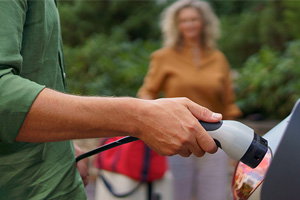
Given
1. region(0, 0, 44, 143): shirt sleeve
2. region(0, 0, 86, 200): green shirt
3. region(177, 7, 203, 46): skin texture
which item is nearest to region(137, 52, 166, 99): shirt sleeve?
region(177, 7, 203, 46): skin texture

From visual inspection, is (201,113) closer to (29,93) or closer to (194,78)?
(29,93)

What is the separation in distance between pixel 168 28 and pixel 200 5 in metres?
0.36

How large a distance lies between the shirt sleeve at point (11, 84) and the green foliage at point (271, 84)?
5.20 meters

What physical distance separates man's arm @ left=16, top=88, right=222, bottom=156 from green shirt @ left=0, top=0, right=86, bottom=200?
0.05 metres

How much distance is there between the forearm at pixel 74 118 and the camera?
4.35 feet

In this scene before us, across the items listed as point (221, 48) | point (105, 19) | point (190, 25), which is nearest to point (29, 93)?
point (190, 25)

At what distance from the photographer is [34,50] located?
1.47 m

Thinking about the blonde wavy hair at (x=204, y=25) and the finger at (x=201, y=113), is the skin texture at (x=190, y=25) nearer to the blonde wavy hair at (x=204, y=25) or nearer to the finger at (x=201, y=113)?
the blonde wavy hair at (x=204, y=25)

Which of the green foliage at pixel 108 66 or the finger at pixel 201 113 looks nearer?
the finger at pixel 201 113

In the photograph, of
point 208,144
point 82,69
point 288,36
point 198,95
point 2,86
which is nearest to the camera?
point 2,86

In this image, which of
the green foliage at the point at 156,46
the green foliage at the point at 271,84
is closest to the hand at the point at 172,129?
the green foliage at the point at 156,46

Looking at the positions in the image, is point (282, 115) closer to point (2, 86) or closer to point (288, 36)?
point (288, 36)

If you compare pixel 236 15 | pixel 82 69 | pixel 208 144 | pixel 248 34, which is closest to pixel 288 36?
pixel 248 34

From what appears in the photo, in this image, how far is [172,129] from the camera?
53.5 inches
